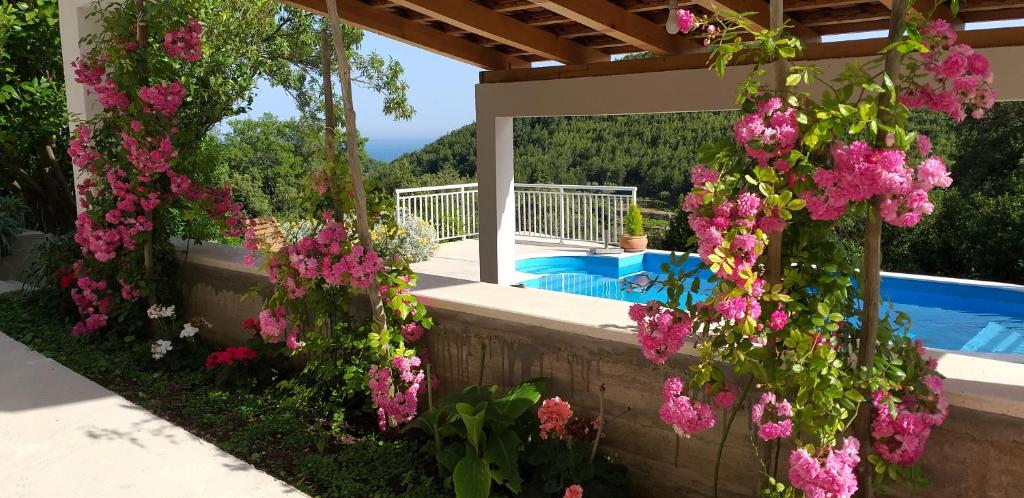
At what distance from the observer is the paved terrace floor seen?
9.19 ft

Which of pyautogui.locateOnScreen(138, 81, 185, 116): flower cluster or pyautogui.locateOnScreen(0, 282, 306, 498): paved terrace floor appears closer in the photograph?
pyautogui.locateOnScreen(0, 282, 306, 498): paved terrace floor

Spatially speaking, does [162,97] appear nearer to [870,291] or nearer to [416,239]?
[870,291]

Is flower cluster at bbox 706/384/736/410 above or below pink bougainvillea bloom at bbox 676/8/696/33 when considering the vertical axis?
below

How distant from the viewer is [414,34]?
20.7 feet

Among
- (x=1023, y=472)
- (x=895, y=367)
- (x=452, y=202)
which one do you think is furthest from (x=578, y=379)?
(x=452, y=202)

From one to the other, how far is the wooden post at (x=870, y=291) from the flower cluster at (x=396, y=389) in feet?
5.76

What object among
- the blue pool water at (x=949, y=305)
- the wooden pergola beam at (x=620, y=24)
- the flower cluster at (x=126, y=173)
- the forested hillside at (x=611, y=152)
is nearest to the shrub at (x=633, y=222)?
the blue pool water at (x=949, y=305)

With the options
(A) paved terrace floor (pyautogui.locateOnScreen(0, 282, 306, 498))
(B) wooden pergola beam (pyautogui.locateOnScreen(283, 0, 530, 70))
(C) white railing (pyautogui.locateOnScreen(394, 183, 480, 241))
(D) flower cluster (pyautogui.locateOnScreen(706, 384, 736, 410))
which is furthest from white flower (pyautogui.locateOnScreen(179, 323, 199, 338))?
(C) white railing (pyautogui.locateOnScreen(394, 183, 480, 241))

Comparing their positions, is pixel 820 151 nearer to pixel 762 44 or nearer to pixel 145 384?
pixel 762 44

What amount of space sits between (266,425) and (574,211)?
8212 millimetres

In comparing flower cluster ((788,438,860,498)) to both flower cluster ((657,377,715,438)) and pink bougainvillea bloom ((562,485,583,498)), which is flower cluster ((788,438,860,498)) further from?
pink bougainvillea bloom ((562,485,583,498))

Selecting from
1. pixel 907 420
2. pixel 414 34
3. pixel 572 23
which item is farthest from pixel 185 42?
pixel 907 420

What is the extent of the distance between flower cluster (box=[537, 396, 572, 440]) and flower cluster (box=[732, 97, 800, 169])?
119 cm

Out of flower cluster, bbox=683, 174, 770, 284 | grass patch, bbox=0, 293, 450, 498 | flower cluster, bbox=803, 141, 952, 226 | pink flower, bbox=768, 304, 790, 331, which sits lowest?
grass patch, bbox=0, 293, 450, 498
